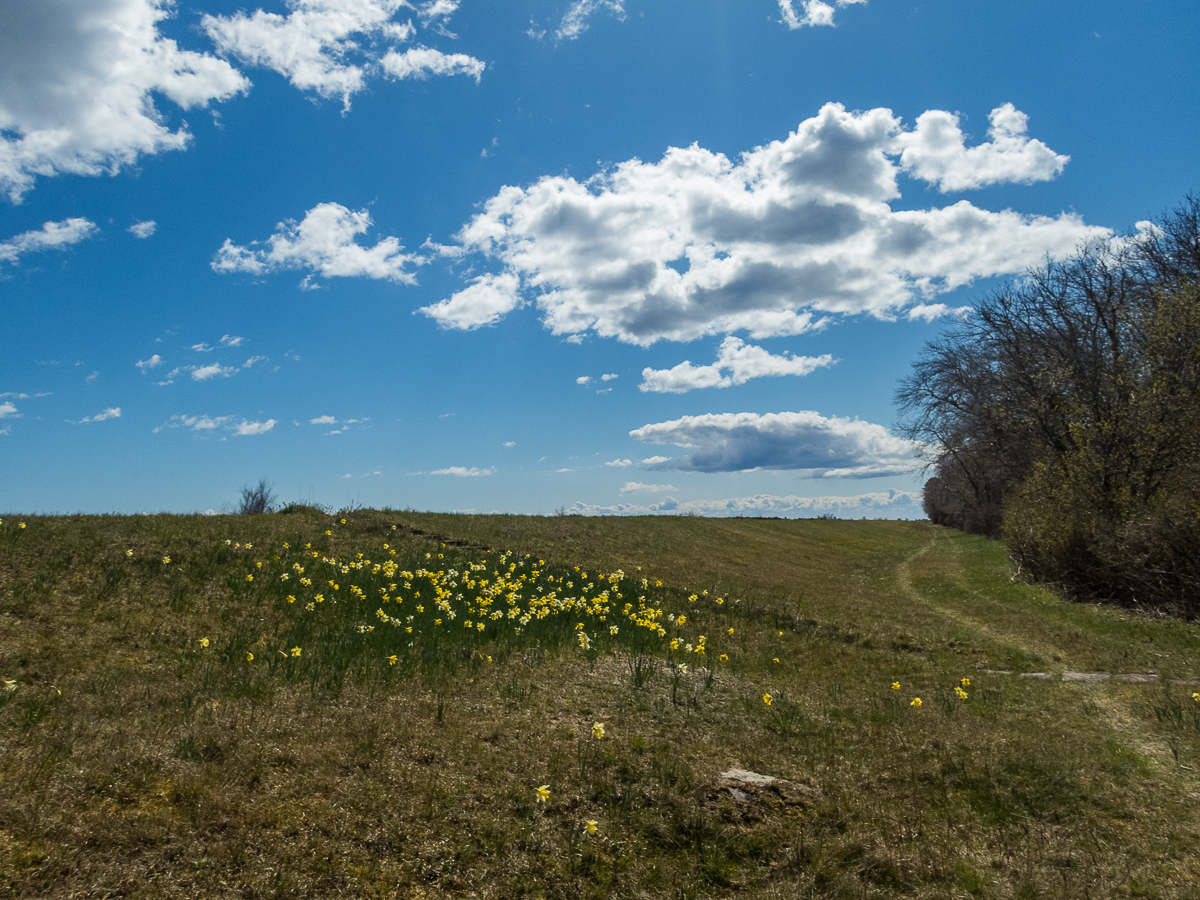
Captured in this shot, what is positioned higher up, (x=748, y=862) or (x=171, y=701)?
(x=171, y=701)

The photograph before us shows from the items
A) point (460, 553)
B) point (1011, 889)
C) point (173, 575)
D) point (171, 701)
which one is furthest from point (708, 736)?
point (460, 553)

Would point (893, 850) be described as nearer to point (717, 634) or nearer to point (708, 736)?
point (708, 736)

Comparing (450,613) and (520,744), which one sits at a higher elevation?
(450,613)

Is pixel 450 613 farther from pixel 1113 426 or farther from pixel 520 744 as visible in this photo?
pixel 1113 426

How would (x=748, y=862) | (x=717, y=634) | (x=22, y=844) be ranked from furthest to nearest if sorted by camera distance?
(x=717, y=634), (x=748, y=862), (x=22, y=844)

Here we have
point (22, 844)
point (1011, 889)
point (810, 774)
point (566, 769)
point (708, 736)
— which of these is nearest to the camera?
point (22, 844)

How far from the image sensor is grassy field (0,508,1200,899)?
4.52m

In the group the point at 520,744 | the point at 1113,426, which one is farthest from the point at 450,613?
the point at 1113,426

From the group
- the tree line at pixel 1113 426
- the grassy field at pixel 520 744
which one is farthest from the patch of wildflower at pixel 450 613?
the tree line at pixel 1113 426

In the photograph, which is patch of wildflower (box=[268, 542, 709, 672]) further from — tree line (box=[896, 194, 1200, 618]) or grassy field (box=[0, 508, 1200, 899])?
tree line (box=[896, 194, 1200, 618])

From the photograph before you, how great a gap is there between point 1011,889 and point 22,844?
668cm

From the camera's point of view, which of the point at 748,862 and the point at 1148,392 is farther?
the point at 1148,392

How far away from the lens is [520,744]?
624cm

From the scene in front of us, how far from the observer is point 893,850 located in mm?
5148
